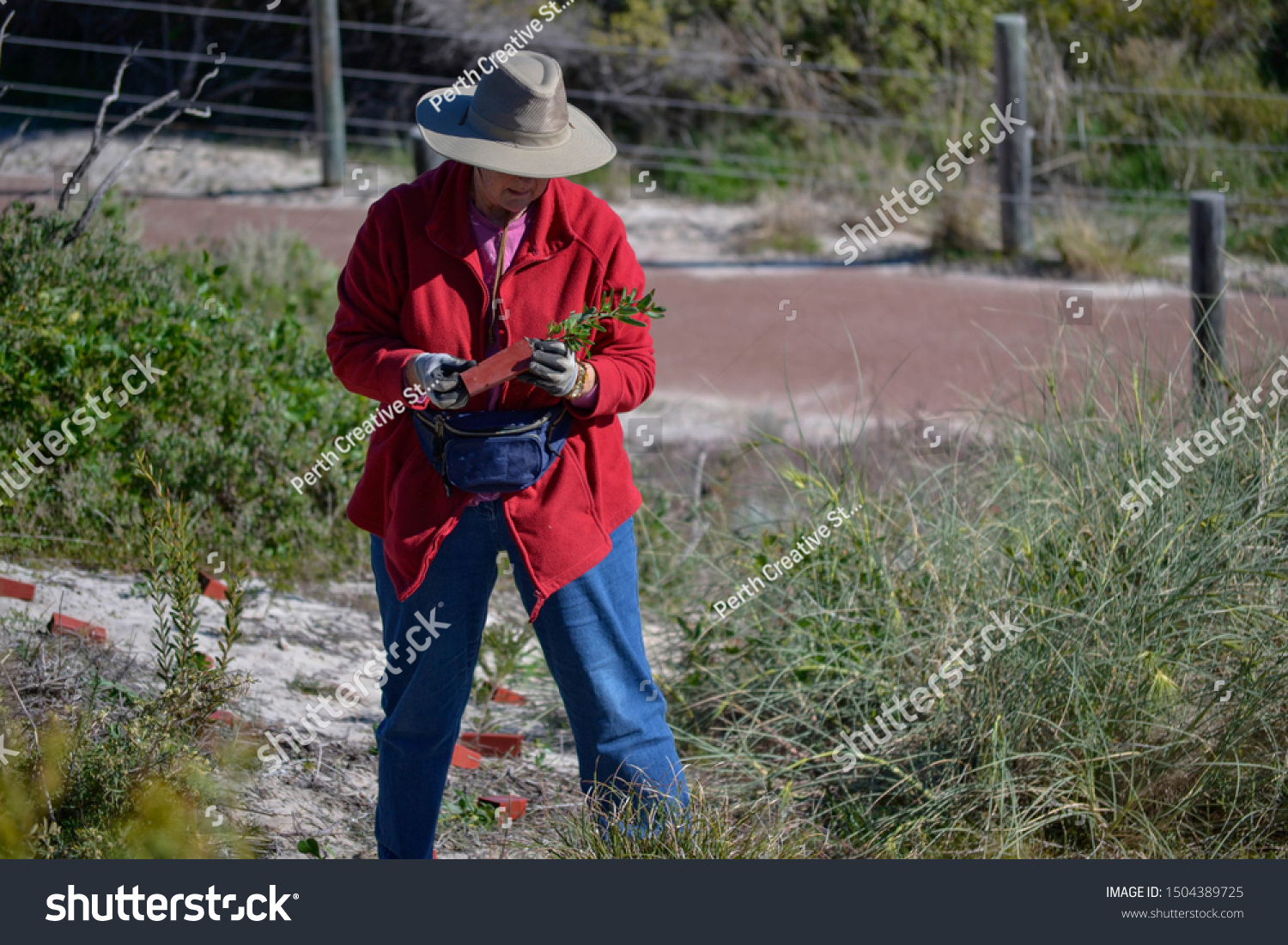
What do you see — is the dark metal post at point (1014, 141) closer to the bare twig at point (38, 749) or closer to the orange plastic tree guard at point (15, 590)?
the orange plastic tree guard at point (15, 590)

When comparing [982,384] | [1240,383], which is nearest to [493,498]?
[1240,383]

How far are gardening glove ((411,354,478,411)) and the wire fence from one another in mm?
7018

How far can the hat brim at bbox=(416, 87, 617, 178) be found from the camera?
2672 millimetres

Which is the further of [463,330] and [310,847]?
[310,847]


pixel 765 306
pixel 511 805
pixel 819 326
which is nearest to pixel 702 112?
pixel 765 306

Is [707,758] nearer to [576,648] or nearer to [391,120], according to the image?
[576,648]

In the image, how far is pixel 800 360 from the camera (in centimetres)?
724

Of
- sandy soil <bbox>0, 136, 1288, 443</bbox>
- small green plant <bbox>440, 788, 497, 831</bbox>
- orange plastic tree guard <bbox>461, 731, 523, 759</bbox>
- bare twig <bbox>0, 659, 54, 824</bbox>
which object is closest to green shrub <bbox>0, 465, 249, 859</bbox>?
bare twig <bbox>0, 659, 54, 824</bbox>

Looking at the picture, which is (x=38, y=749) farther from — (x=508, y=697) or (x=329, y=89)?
(x=329, y=89)

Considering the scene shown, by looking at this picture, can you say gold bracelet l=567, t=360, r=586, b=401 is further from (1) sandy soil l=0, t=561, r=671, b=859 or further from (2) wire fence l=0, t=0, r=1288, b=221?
(2) wire fence l=0, t=0, r=1288, b=221

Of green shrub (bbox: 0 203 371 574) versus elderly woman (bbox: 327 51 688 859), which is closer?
elderly woman (bbox: 327 51 688 859)

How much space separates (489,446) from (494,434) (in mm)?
29

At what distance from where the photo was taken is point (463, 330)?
9.19ft

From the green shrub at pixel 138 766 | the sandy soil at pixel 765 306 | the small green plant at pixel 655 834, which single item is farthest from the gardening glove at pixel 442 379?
the sandy soil at pixel 765 306
